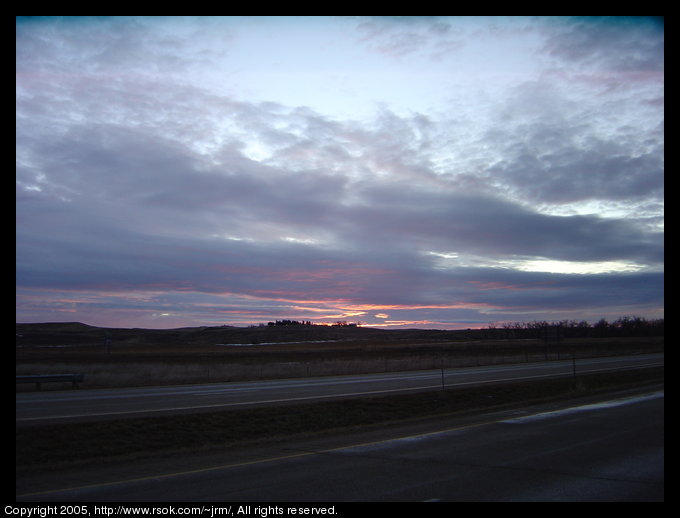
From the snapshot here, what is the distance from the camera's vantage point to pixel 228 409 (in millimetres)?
18719

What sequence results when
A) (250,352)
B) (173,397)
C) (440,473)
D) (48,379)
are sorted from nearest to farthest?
(440,473) → (173,397) → (48,379) → (250,352)

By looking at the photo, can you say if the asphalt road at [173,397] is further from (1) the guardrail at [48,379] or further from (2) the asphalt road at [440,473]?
(2) the asphalt road at [440,473]

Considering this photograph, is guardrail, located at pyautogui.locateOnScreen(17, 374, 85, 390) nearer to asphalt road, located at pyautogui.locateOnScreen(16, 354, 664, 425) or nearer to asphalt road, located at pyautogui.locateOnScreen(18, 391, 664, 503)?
asphalt road, located at pyautogui.locateOnScreen(16, 354, 664, 425)

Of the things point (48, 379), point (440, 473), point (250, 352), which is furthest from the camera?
point (250, 352)

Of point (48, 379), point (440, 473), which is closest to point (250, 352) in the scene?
point (48, 379)

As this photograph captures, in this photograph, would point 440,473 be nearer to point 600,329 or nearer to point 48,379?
point 48,379

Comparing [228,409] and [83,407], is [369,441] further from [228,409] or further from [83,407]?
[83,407]

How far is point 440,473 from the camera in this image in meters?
9.46

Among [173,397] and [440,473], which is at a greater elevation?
[440,473]

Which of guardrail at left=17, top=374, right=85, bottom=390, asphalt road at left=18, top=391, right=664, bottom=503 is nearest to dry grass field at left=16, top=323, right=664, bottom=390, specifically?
guardrail at left=17, top=374, right=85, bottom=390

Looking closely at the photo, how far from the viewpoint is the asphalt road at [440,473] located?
320 inches

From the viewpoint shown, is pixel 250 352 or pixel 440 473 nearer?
pixel 440 473

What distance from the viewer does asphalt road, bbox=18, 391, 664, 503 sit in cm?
812
